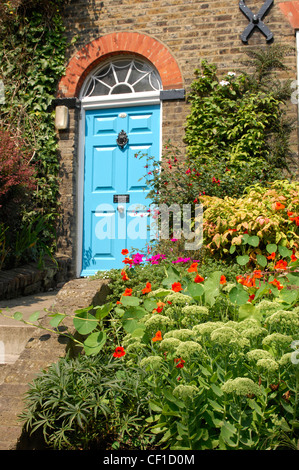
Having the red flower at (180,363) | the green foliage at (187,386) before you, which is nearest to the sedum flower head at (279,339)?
the green foliage at (187,386)

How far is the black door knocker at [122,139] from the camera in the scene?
5934mm

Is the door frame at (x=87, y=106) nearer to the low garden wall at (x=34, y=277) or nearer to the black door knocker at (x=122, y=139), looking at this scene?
the low garden wall at (x=34, y=277)

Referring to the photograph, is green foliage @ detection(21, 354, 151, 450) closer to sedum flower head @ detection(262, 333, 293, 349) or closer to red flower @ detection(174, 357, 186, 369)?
red flower @ detection(174, 357, 186, 369)

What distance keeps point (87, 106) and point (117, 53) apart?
0.90 metres

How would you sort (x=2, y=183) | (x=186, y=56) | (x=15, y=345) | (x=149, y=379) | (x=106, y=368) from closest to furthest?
(x=149, y=379) < (x=106, y=368) < (x=15, y=345) < (x=2, y=183) < (x=186, y=56)

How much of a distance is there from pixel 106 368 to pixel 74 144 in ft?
15.0

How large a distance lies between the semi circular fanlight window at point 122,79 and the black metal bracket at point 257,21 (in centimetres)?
137

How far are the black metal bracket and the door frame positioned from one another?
1492 mm

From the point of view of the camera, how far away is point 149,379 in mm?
1883

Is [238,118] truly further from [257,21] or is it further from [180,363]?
[180,363]

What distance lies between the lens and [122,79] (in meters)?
6.11
